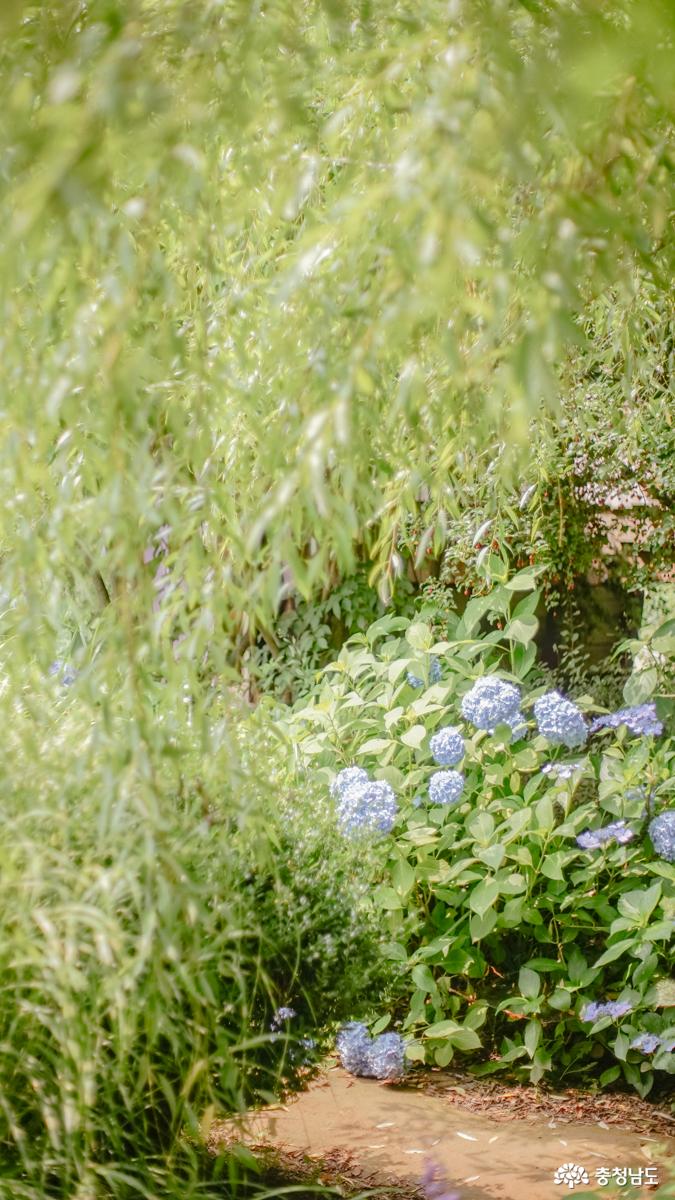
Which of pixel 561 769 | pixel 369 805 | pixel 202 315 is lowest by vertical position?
pixel 561 769

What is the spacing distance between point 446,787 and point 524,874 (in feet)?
0.99

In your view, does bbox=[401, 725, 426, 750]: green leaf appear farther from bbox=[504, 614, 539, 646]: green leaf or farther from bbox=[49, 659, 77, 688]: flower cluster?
bbox=[49, 659, 77, 688]: flower cluster

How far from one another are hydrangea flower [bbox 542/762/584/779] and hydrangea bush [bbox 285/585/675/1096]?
1 centimetres

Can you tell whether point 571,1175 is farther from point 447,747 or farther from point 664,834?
point 447,747

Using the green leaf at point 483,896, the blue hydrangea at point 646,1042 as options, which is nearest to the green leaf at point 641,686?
the green leaf at point 483,896

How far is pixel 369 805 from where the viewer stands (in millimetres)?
2906

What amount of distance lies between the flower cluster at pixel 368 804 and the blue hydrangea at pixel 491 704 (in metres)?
0.33

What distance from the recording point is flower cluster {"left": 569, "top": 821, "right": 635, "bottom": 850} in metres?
2.96

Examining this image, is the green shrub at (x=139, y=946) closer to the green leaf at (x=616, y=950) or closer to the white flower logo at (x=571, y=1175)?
the white flower logo at (x=571, y=1175)

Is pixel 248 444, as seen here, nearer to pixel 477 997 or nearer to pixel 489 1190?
pixel 489 1190

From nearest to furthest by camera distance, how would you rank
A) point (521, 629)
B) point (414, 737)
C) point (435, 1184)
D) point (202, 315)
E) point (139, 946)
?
point (139, 946), point (202, 315), point (435, 1184), point (414, 737), point (521, 629)

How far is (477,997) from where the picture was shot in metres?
3.16

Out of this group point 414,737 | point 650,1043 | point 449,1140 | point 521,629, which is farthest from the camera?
point 521,629

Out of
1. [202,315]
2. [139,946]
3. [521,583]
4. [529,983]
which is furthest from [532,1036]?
[202,315]
